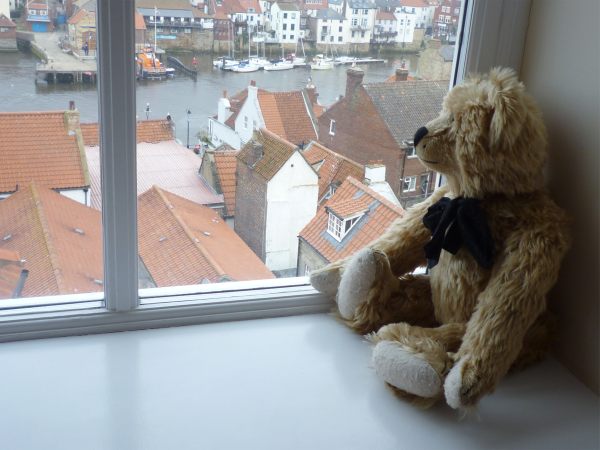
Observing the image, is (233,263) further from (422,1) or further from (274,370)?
(422,1)

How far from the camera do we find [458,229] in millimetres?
1116

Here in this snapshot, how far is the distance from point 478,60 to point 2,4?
884mm

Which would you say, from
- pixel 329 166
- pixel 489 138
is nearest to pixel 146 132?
pixel 329 166

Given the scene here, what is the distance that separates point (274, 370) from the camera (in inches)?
45.9

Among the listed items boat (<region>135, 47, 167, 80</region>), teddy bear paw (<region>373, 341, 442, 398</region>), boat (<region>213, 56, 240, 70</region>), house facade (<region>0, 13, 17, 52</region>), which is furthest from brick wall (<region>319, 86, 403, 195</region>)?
house facade (<region>0, 13, 17, 52</region>)

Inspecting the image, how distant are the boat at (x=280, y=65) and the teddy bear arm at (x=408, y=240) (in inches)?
14.3

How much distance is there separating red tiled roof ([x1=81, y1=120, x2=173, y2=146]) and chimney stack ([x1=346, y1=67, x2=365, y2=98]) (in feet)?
1.22

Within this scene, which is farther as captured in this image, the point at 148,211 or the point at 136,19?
the point at 148,211

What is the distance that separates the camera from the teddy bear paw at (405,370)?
1.03m

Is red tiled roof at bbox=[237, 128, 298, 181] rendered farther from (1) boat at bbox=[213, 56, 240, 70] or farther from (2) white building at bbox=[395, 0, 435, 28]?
(2) white building at bbox=[395, 0, 435, 28]

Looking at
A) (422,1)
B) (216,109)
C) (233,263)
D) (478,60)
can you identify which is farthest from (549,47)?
(233,263)

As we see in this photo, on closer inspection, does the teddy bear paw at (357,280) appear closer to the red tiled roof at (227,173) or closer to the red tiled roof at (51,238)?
the red tiled roof at (227,173)

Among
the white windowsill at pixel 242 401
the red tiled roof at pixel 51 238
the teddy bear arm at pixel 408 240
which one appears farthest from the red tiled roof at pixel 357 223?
the red tiled roof at pixel 51 238

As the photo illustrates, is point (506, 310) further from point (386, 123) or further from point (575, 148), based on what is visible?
point (386, 123)
